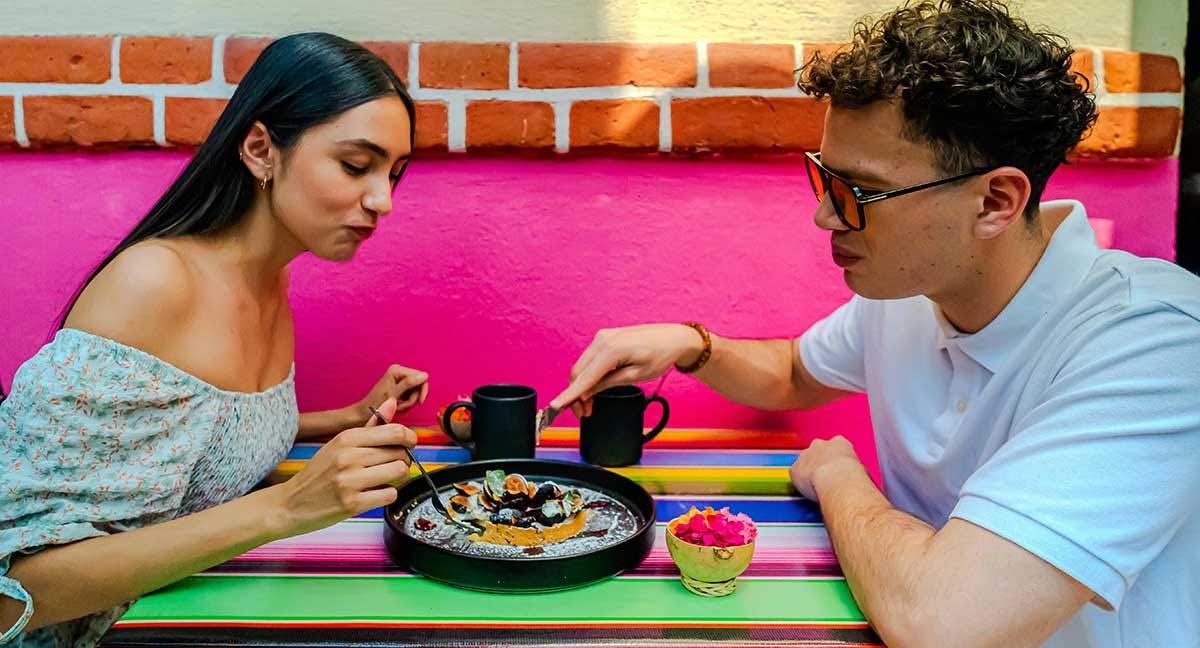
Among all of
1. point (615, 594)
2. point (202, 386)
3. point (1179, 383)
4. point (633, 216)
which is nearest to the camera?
point (1179, 383)

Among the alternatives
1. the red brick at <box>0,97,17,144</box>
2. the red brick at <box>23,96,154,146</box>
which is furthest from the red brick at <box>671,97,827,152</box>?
the red brick at <box>0,97,17,144</box>

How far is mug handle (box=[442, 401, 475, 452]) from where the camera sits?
1.68 m

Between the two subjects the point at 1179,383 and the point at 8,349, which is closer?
the point at 1179,383

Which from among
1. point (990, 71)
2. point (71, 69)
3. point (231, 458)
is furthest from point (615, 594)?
point (71, 69)

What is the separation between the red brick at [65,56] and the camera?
77.7 inches

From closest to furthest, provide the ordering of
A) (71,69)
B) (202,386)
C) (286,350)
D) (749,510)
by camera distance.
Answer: (202,386), (749,510), (286,350), (71,69)

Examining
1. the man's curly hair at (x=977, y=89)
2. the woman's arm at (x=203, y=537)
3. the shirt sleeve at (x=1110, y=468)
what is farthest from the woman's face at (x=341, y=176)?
the shirt sleeve at (x=1110, y=468)

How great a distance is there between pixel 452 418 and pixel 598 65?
86 centimetres

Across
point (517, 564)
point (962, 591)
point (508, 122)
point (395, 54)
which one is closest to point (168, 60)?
point (395, 54)

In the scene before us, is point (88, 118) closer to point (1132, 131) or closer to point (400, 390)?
point (400, 390)

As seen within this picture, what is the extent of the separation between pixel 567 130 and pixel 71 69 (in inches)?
44.4

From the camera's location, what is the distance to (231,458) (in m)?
1.42

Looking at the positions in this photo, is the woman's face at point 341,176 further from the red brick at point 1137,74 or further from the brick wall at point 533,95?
the red brick at point 1137,74

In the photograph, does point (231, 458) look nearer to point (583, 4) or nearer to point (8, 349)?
point (8, 349)
